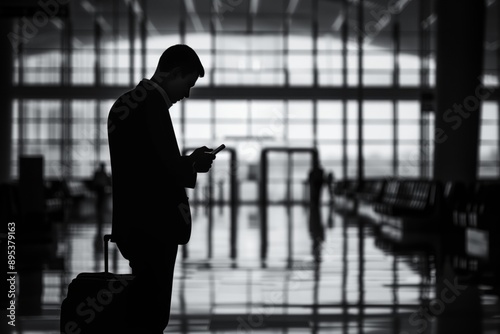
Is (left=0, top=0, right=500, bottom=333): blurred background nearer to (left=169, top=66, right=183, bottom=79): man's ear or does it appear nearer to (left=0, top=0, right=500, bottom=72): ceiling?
(left=0, top=0, right=500, bottom=72): ceiling

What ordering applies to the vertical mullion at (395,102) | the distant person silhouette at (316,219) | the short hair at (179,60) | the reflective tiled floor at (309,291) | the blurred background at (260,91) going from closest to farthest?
the short hair at (179,60) < the reflective tiled floor at (309,291) < the distant person silhouette at (316,219) < the blurred background at (260,91) < the vertical mullion at (395,102)

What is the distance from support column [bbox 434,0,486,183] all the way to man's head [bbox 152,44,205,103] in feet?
55.8

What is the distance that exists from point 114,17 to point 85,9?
137 cm

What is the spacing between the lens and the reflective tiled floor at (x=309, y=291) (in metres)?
6.02

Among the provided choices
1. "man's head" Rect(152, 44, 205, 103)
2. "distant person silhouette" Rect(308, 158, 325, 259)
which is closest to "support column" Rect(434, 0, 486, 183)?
"distant person silhouette" Rect(308, 158, 325, 259)

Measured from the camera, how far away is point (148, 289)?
3369 mm

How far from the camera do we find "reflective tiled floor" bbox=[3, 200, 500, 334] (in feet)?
19.8

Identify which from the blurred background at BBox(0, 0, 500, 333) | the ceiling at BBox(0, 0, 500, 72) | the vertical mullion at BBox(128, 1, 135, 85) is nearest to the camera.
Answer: the blurred background at BBox(0, 0, 500, 333)

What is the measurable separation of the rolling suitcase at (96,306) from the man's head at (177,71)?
0.69 m

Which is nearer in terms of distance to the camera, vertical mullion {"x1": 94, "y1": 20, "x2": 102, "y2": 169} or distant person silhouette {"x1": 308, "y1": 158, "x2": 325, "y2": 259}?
distant person silhouette {"x1": 308, "y1": 158, "x2": 325, "y2": 259}

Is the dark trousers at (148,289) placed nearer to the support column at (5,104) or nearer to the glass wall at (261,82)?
the support column at (5,104)

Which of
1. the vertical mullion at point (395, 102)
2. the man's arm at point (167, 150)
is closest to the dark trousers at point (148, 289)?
the man's arm at point (167, 150)

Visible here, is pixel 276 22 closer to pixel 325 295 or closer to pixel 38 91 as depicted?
pixel 38 91

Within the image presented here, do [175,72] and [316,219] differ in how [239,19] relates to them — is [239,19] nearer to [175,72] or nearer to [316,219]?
[316,219]
